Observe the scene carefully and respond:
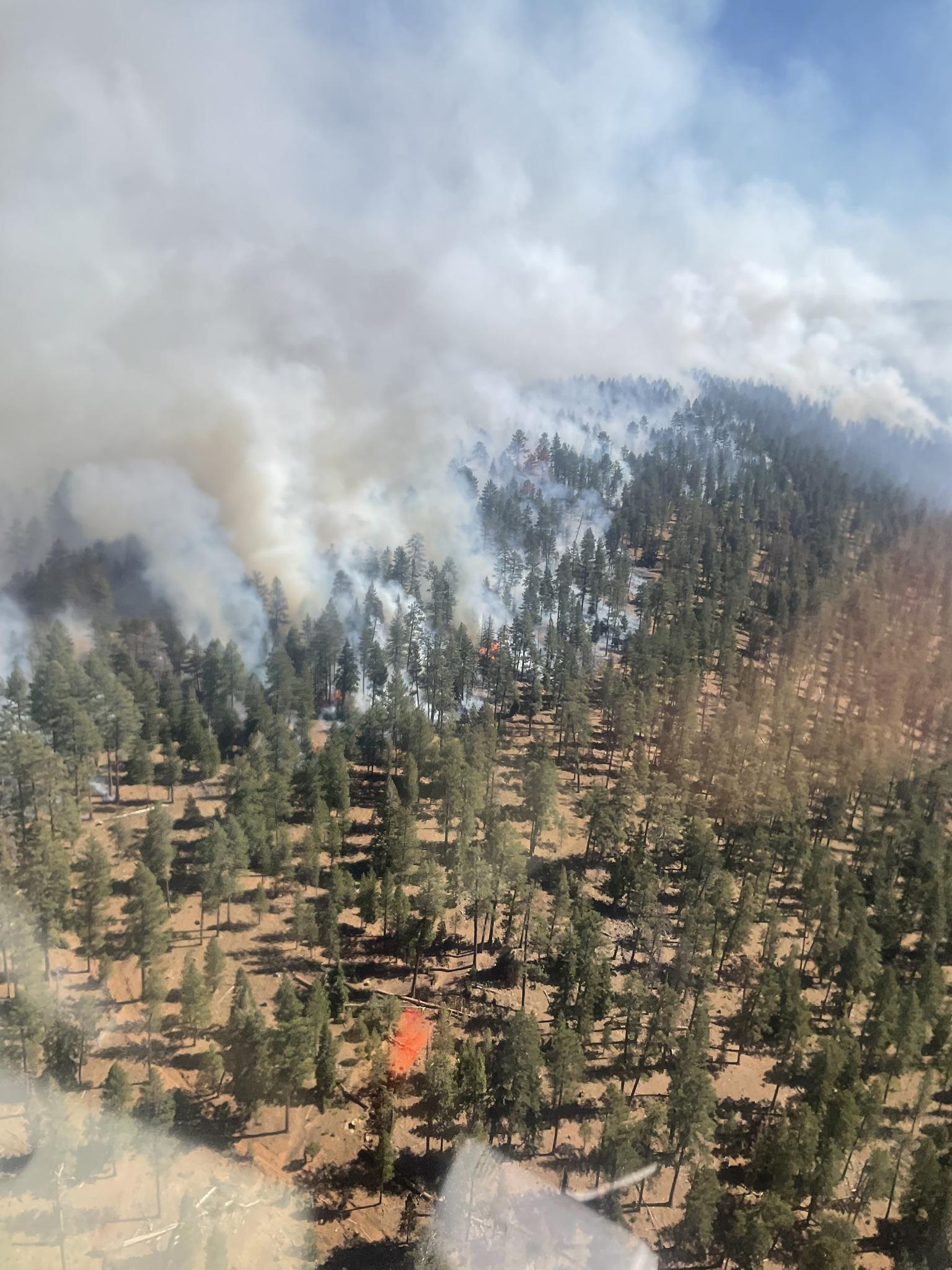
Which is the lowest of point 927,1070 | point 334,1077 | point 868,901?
point 334,1077

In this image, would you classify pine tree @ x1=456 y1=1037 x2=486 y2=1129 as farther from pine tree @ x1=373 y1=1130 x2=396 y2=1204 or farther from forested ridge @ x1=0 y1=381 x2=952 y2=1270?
pine tree @ x1=373 y1=1130 x2=396 y2=1204

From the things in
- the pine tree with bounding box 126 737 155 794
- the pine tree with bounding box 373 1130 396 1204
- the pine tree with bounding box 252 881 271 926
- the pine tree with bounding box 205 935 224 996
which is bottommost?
the pine tree with bounding box 373 1130 396 1204

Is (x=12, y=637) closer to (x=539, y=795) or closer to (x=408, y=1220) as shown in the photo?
(x=539, y=795)

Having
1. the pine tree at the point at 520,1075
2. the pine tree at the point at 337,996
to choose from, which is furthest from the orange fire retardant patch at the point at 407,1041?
the pine tree at the point at 520,1075

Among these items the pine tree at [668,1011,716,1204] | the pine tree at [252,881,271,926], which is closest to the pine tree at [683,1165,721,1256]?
the pine tree at [668,1011,716,1204]

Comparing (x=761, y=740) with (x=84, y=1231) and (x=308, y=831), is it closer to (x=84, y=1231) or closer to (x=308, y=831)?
(x=308, y=831)

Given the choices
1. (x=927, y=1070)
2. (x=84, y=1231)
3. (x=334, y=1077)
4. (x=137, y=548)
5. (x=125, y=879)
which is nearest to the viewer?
(x=84, y=1231)

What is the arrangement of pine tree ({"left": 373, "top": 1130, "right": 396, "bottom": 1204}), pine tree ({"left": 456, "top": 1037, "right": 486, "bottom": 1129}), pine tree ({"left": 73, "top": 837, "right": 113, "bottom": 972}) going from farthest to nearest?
1. pine tree ({"left": 73, "top": 837, "right": 113, "bottom": 972})
2. pine tree ({"left": 456, "top": 1037, "right": 486, "bottom": 1129})
3. pine tree ({"left": 373, "top": 1130, "right": 396, "bottom": 1204})

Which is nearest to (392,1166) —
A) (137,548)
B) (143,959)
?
(143,959)
